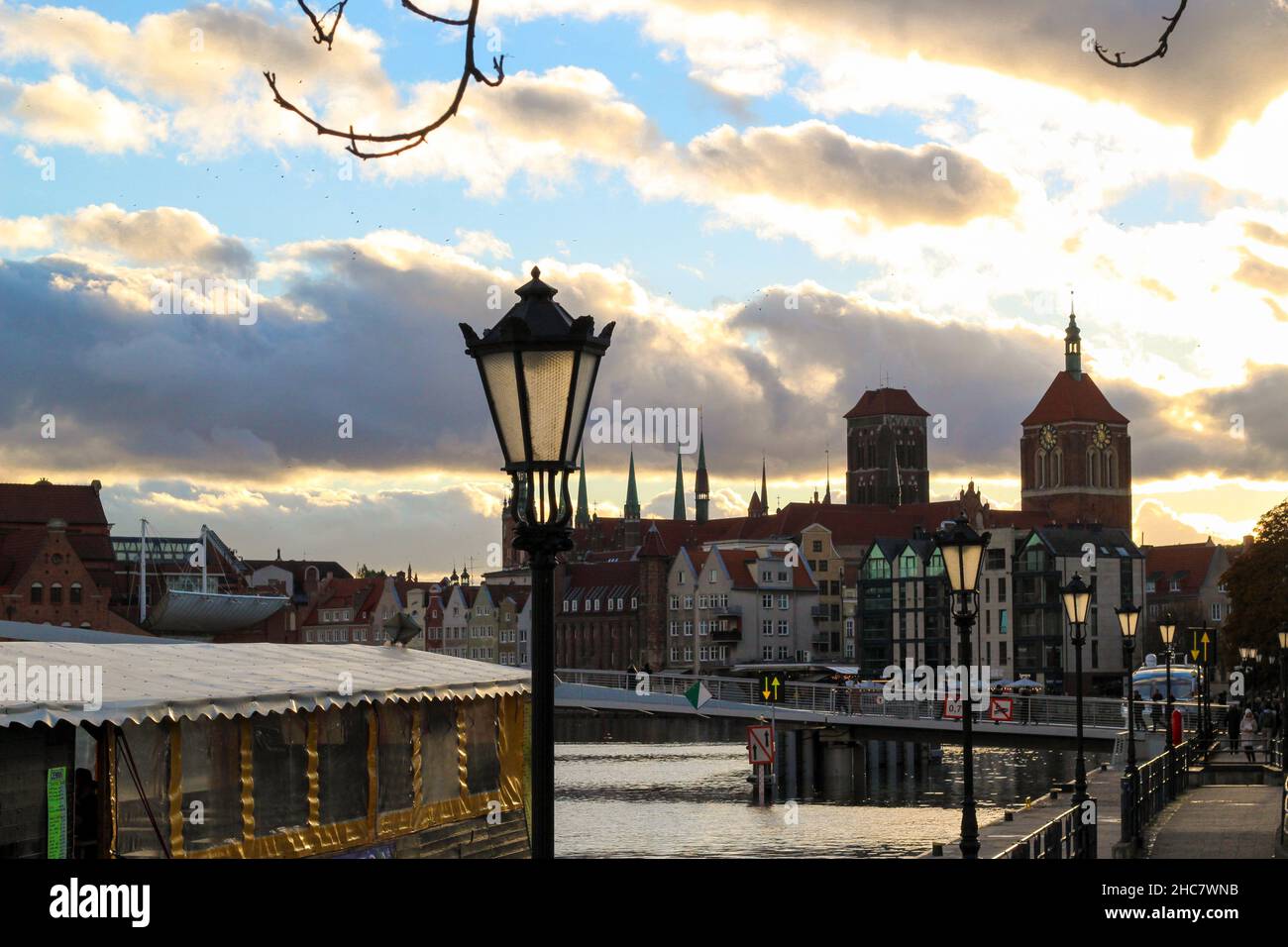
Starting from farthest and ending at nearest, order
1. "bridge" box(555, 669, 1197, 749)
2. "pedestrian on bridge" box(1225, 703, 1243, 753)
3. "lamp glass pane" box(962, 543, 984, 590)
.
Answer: "bridge" box(555, 669, 1197, 749), "pedestrian on bridge" box(1225, 703, 1243, 753), "lamp glass pane" box(962, 543, 984, 590)

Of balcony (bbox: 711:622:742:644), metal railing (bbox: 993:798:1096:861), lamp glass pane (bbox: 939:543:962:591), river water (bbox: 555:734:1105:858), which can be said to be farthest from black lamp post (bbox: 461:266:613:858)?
balcony (bbox: 711:622:742:644)

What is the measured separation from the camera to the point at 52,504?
4045 inches

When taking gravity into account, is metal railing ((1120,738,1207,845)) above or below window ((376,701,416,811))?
below

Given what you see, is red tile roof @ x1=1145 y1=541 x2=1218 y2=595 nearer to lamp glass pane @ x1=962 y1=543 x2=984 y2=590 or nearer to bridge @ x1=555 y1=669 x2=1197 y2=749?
bridge @ x1=555 y1=669 x2=1197 y2=749

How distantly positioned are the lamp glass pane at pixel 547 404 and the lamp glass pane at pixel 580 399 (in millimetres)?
43

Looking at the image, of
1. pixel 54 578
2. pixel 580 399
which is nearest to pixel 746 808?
pixel 54 578

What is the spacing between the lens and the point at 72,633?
2694 centimetres

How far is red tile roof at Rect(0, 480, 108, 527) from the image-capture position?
10100cm

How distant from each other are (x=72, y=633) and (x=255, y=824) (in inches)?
413

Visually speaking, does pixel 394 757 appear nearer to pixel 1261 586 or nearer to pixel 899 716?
pixel 899 716
